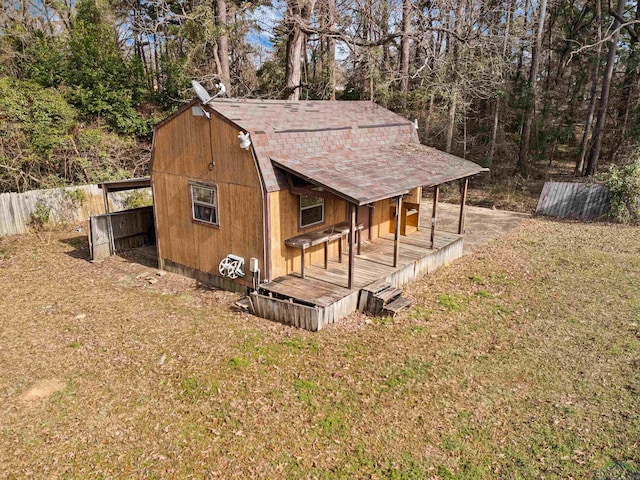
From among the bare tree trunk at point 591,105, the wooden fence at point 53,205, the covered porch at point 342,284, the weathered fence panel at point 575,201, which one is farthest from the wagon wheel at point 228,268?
the bare tree trunk at point 591,105

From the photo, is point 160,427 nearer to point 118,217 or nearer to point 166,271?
point 166,271

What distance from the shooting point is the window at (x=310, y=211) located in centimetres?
1008

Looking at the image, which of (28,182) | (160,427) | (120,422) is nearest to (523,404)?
(160,427)

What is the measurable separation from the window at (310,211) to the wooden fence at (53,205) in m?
10.4

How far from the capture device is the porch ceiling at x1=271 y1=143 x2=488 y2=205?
8812mm

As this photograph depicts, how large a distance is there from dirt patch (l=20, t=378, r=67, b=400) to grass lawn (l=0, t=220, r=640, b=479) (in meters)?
0.06

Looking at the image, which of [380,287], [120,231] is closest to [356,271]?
[380,287]

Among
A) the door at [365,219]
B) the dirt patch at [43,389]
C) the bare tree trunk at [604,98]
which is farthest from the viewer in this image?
the bare tree trunk at [604,98]

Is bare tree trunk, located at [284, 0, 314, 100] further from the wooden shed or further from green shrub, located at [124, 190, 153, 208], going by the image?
green shrub, located at [124, 190, 153, 208]

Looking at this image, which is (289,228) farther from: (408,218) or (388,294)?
(408,218)

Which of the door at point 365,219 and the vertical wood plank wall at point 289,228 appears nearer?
the vertical wood plank wall at point 289,228

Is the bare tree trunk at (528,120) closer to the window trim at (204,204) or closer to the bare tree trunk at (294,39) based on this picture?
the bare tree trunk at (294,39)

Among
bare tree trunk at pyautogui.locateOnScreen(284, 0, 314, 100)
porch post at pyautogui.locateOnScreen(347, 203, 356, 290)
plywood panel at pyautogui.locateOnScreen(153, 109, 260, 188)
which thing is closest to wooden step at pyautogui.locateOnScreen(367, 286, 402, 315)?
porch post at pyautogui.locateOnScreen(347, 203, 356, 290)

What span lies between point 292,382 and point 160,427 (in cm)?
202
